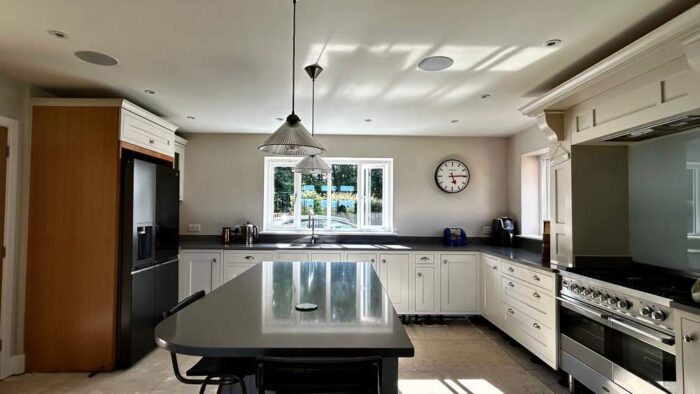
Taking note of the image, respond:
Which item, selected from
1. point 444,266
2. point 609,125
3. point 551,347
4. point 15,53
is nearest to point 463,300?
point 444,266

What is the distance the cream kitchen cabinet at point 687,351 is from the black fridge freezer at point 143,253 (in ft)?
11.9

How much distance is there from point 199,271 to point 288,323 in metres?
3.25

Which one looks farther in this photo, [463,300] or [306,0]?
[463,300]

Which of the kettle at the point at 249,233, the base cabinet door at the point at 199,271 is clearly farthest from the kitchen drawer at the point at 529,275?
the base cabinet door at the point at 199,271

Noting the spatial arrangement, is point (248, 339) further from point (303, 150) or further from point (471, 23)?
point (471, 23)

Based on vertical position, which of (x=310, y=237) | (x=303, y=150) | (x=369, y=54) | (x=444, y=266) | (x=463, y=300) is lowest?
(x=463, y=300)

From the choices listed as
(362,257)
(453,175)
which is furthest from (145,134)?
(453,175)

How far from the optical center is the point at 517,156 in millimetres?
4633

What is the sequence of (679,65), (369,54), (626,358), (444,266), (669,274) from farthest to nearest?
(444,266) < (669,274) < (369,54) < (626,358) < (679,65)

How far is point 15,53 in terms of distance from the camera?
7.80 ft

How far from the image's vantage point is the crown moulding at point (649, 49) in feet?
5.42

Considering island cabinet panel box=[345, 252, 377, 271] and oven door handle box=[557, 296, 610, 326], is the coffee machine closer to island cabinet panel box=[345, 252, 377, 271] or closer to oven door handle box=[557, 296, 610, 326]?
island cabinet panel box=[345, 252, 377, 271]

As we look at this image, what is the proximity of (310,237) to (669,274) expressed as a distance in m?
3.57

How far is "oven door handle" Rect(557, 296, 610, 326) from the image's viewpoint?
7.41 feet
